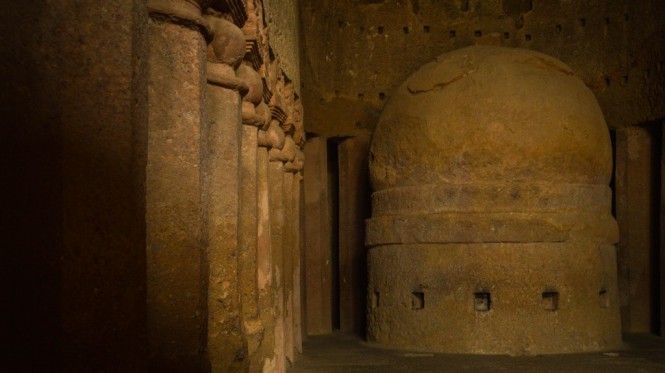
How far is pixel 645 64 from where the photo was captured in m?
10.2

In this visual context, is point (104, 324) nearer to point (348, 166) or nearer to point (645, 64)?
point (348, 166)

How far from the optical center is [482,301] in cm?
801

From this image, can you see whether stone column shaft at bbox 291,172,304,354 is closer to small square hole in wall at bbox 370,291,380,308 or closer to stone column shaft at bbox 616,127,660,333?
small square hole in wall at bbox 370,291,380,308

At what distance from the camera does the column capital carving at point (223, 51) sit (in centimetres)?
401

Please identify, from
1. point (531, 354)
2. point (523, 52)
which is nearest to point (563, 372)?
point (531, 354)

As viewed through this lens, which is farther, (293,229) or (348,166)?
(348,166)

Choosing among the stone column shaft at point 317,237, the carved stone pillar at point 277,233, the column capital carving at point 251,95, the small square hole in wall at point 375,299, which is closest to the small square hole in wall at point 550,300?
the small square hole in wall at point 375,299

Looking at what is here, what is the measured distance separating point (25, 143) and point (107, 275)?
0.46m

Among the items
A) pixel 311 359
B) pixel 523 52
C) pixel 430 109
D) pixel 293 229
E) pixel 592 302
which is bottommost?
pixel 311 359

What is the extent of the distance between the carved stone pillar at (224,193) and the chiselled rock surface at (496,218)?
171 inches

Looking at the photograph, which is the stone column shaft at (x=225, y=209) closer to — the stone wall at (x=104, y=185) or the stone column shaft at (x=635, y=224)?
the stone wall at (x=104, y=185)

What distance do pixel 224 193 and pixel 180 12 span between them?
123cm

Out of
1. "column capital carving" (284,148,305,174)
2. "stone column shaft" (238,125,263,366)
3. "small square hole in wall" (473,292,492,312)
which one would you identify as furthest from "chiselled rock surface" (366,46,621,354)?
"stone column shaft" (238,125,263,366)

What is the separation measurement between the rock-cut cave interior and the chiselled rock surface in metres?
0.02
